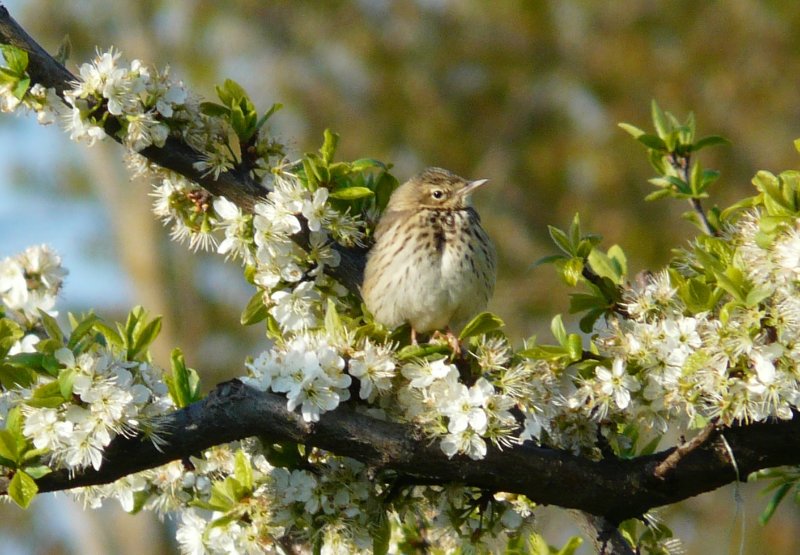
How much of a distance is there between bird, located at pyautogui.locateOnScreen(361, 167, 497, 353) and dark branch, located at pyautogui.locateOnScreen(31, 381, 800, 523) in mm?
850

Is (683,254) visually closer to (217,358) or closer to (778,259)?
(778,259)

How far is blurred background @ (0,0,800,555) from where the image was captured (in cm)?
1459

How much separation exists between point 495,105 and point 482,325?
1352 cm

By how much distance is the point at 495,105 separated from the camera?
16.3 m

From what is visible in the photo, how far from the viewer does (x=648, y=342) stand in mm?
2916

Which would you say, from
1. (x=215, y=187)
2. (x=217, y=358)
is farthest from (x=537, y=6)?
(x=215, y=187)

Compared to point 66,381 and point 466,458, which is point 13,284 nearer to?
point 66,381

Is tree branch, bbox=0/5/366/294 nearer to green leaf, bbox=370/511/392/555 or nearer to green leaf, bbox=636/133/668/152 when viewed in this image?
green leaf, bbox=370/511/392/555

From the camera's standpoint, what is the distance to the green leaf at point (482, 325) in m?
3.11

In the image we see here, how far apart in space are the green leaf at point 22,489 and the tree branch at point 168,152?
1149 mm

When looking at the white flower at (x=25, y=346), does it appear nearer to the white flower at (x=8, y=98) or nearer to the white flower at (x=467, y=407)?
the white flower at (x=8, y=98)

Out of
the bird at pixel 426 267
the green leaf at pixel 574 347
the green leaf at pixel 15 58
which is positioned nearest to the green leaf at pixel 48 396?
the green leaf at pixel 15 58

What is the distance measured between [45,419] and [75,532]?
48.2ft

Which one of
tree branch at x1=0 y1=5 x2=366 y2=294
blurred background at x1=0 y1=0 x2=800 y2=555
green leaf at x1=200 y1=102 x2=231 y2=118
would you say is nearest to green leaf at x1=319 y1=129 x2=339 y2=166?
tree branch at x1=0 y1=5 x2=366 y2=294
